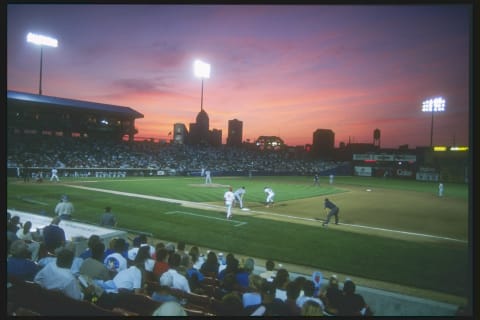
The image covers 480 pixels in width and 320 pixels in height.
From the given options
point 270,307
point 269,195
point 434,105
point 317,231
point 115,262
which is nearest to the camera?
point 270,307

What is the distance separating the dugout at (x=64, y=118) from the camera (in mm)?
42006

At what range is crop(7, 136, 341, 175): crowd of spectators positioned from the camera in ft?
125

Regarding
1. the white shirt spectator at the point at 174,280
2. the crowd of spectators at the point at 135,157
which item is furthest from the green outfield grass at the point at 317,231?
the crowd of spectators at the point at 135,157

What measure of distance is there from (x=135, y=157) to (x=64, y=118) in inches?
440

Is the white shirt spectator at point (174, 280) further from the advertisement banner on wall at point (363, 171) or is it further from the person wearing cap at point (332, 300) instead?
the advertisement banner on wall at point (363, 171)

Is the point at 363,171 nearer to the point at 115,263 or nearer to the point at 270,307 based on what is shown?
the point at 115,263

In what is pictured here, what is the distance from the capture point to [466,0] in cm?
721

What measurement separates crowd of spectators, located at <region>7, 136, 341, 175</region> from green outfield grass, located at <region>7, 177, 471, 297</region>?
14.4m

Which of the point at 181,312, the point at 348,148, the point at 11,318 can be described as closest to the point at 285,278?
the point at 181,312

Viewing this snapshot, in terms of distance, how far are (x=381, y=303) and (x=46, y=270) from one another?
281 inches

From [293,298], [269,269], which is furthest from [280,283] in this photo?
[269,269]

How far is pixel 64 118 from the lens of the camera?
4753cm

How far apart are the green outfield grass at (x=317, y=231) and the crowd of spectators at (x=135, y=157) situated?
14429 millimetres

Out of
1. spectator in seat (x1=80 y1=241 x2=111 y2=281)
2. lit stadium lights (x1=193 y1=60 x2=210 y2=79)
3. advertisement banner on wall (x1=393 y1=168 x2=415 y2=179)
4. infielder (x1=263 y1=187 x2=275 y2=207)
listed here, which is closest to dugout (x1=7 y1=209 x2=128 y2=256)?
spectator in seat (x1=80 y1=241 x2=111 y2=281)
